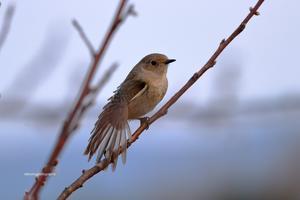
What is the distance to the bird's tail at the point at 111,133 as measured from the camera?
2.07 m

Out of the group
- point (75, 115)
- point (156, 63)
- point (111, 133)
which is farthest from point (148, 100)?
point (75, 115)

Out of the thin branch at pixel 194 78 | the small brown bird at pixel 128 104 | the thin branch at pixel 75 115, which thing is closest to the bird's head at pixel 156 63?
the small brown bird at pixel 128 104

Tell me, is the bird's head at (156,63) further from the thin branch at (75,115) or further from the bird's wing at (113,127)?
the thin branch at (75,115)

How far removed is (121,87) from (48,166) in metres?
1.81

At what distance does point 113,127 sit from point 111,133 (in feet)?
0.21

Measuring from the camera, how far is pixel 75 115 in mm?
1054

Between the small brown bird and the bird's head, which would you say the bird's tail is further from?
the bird's head

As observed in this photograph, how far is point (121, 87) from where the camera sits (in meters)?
2.88

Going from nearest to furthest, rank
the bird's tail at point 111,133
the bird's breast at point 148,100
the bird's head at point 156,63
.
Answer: the bird's tail at point 111,133 < the bird's breast at point 148,100 < the bird's head at point 156,63

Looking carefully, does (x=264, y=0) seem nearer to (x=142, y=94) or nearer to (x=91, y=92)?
(x=91, y=92)

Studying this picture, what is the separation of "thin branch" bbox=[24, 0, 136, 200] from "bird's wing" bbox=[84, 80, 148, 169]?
2.58 ft

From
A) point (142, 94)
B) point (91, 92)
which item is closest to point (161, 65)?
point (142, 94)

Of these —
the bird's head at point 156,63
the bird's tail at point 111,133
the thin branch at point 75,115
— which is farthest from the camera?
the bird's head at point 156,63

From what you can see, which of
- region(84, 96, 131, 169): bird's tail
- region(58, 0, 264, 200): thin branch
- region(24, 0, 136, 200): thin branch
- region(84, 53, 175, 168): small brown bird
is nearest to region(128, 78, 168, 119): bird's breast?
region(84, 53, 175, 168): small brown bird
